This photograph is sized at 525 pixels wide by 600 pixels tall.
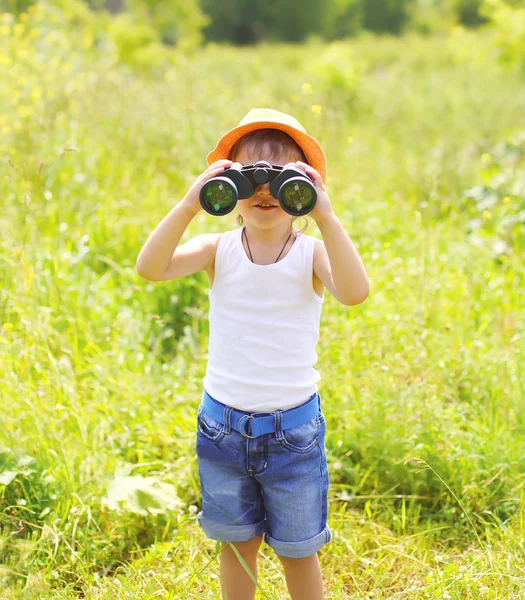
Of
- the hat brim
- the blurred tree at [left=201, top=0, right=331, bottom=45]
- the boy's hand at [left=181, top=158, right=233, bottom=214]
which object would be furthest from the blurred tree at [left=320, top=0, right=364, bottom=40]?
the boy's hand at [left=181, top=158, right=233, bottom=214]

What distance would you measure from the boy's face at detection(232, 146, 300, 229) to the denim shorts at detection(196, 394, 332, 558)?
50 centimetres

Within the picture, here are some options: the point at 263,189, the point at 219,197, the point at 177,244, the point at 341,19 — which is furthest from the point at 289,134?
the point at 341,19

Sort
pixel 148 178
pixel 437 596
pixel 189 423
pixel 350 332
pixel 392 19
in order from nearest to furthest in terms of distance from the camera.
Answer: pixel 437 596 < pixel 189 423 < pixel 350 332 < pixel 148 178 < pixel 392 19

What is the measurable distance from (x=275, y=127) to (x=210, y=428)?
0.82 metres

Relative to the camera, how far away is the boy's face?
5.80ft

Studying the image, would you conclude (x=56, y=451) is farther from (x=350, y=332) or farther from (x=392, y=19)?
(x=392, y=19)

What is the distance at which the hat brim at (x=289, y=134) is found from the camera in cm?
178

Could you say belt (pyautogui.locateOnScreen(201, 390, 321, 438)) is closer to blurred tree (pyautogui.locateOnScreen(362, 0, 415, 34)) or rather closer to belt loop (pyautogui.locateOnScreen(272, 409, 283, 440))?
belt loop (pyautogui.locateOnScreen(272, 409, 283, 440))

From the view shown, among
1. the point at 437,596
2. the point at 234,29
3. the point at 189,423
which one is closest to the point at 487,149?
the point at 189,423

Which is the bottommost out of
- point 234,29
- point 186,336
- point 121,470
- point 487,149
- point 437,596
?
point 437,596

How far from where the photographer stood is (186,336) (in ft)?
10.9

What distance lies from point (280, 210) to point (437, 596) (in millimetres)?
1260

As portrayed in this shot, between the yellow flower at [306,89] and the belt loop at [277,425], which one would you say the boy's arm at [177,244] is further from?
the yellow flower at [306,89]

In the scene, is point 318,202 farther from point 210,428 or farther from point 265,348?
point 210,428
